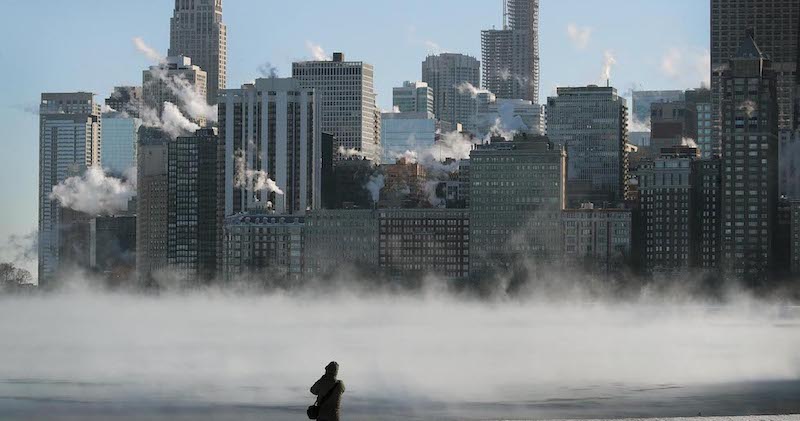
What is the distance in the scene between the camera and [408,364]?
307 ft

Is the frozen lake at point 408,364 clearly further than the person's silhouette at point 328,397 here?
Yes

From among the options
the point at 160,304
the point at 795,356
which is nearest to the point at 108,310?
the point at 160,304

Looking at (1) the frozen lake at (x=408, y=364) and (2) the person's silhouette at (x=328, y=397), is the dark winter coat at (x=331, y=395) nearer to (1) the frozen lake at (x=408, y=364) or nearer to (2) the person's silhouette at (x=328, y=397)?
(2) the person's silhouette at (x=328, y=397)

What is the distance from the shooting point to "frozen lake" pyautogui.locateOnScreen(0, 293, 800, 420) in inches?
2876

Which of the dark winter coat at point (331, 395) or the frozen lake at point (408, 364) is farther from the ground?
the dark winter coat at point (331, 395)

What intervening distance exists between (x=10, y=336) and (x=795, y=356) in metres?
59.9

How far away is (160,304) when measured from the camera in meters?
199

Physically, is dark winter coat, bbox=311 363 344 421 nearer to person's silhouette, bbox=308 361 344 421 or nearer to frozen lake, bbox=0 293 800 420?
person's silhouette, bbox=308 361 344 421

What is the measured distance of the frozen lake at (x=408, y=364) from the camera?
73.1 meters

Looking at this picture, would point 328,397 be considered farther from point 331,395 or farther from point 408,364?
point 408,364

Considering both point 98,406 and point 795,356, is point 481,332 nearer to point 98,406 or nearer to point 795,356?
point 795,356

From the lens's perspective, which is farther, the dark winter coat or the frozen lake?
the frozen lake

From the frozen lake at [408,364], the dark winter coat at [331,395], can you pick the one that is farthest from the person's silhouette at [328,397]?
the frozen lake at [408,364]

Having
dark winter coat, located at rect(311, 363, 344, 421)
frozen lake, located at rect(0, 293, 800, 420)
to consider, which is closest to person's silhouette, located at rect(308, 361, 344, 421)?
dark winter coat, located at rect(311, 363, 344, 421)
